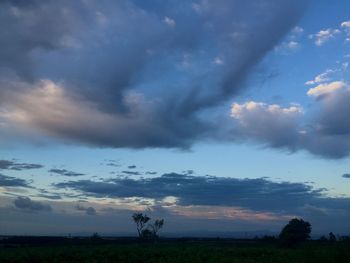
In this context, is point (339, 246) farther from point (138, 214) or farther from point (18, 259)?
point (138, 214)

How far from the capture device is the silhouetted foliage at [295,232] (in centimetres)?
9044

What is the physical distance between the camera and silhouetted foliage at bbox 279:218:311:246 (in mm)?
90438

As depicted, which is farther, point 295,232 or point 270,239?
point 270,239

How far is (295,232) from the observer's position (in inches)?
3600

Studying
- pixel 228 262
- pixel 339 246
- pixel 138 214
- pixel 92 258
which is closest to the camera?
pixel 339 246

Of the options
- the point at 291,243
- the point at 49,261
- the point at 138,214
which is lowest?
the point at 49,261

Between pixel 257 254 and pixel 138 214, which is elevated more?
pixel 138 214

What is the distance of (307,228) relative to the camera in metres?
93.1

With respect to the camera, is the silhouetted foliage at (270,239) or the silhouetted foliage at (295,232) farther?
the silhouetted foliage at (270,239)

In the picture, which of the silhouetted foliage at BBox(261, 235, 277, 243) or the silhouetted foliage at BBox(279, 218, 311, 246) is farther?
the silhouetted foliage at BBox(261, 235, 277, 243)

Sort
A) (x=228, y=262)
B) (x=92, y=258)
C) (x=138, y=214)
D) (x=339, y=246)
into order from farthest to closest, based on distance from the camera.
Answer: (x=138, y=214) < (x=92, y=258) < (x=228, y=262) < (x=339, y=246)

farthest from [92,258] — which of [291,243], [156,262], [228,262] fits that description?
[291,243]

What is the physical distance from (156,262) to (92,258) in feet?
22.1

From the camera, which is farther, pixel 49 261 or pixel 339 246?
pixel 49 261
